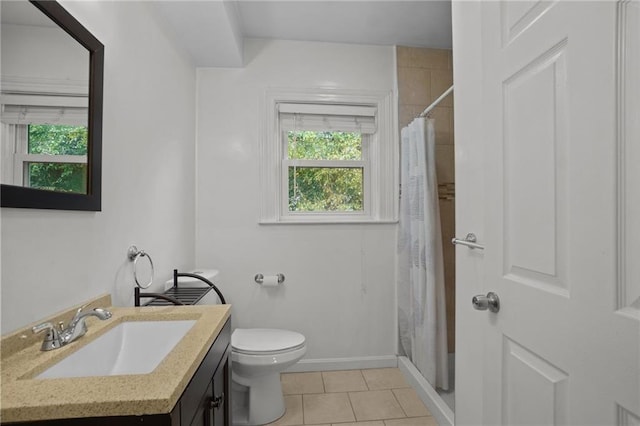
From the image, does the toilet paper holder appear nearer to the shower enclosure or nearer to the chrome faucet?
the shower enclosure

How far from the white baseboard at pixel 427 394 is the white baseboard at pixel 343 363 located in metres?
0.10

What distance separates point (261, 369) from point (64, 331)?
1.00 meters

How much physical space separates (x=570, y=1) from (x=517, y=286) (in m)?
0.69

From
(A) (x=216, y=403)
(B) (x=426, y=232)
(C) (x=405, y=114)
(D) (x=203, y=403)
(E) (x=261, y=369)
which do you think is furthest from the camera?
(C) (x=405, y=114)

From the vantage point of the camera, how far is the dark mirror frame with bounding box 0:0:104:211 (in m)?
0.82

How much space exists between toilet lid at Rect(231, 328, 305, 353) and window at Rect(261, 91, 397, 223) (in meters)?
0.78

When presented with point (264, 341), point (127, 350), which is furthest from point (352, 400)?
point (127, 350)

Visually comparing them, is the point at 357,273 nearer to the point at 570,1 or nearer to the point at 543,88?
the point at 543,88

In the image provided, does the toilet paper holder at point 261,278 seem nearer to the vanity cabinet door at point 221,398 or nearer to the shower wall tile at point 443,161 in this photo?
the vanity cabinet door at point 221,398

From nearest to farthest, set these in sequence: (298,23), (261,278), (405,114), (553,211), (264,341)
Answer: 1. (553,211)
2. (264,341)
3. (298,23)
4. (261,278)
5. (405,114)

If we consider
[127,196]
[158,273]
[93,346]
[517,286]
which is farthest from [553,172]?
[158,273]

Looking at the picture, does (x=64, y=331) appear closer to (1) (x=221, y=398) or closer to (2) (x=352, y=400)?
(1) (x=221, y=398)

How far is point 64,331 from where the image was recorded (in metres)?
0.89

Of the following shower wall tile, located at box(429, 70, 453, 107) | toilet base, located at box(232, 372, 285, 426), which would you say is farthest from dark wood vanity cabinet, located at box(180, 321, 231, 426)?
shower wall tile, located at box(429, 70, 453, 107)
